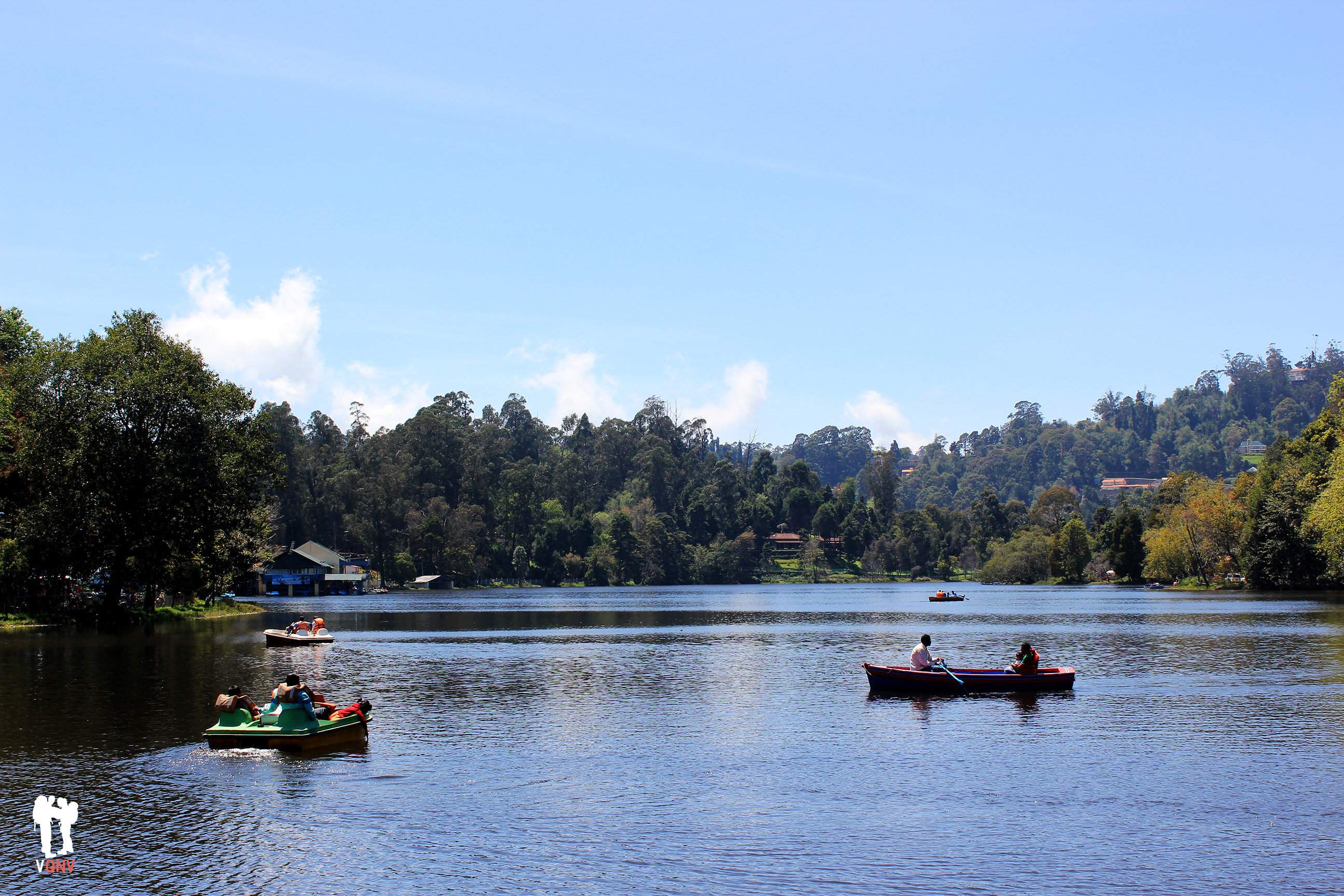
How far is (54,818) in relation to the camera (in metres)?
22.7

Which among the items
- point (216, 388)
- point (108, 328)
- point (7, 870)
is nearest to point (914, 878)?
point (7, 870)

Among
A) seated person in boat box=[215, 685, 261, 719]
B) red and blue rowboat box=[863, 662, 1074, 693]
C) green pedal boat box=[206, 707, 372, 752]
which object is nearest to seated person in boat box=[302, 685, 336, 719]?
green pedal boat box=[206, 707, 372, 752]

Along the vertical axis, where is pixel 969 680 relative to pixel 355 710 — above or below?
below

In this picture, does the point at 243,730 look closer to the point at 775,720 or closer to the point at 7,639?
the point at 775,720

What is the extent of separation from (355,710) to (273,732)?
2.67m

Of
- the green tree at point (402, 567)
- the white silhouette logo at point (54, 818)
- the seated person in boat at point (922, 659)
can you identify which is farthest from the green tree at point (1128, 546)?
the white silhouette logo at point (54, 818)

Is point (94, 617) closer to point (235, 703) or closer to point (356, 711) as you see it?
point (235, 703)


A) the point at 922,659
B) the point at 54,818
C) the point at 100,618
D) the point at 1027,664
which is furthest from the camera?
the point at 100,618

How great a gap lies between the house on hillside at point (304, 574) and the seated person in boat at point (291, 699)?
5587 inches

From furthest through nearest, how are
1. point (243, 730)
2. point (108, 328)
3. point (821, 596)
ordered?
point (821, 596), point (108, 328), point (243, 730)

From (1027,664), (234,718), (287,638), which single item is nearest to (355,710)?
(234,718)

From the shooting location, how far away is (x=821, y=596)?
559ft

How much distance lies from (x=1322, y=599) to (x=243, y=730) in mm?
110224

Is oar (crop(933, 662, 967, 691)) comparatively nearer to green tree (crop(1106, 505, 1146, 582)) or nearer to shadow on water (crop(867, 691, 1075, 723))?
shadow on water (crop(867, 691, 1075, 723))
